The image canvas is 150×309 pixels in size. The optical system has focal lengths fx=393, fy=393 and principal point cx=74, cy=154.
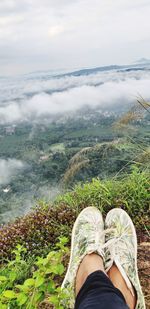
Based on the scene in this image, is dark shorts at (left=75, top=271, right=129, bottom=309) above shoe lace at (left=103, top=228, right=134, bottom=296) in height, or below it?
above

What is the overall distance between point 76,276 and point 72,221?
3.63ft

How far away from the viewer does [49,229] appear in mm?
3232

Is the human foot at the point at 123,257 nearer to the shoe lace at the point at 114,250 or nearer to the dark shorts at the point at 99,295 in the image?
the shoe lace at the point at 114,250

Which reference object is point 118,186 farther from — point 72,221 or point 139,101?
point 139,101

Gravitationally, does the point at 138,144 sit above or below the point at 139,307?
above

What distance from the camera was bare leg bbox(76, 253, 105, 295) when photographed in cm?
206

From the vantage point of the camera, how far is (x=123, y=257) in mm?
2311

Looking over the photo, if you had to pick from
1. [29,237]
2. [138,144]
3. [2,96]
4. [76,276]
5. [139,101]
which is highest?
[139,101]

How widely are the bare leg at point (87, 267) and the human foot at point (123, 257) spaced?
8cm

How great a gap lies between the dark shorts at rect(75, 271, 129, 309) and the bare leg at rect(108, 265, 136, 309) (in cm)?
23

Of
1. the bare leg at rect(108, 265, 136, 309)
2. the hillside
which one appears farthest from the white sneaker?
the hillside

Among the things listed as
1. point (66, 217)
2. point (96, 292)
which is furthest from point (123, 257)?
point (66, 217)

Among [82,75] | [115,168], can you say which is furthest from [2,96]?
[115,168]

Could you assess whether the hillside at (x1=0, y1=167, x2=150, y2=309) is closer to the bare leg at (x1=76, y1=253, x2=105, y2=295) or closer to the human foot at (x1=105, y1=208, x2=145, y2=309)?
the human foot at (x1=105, y1=208, x2=145, y2=309)
